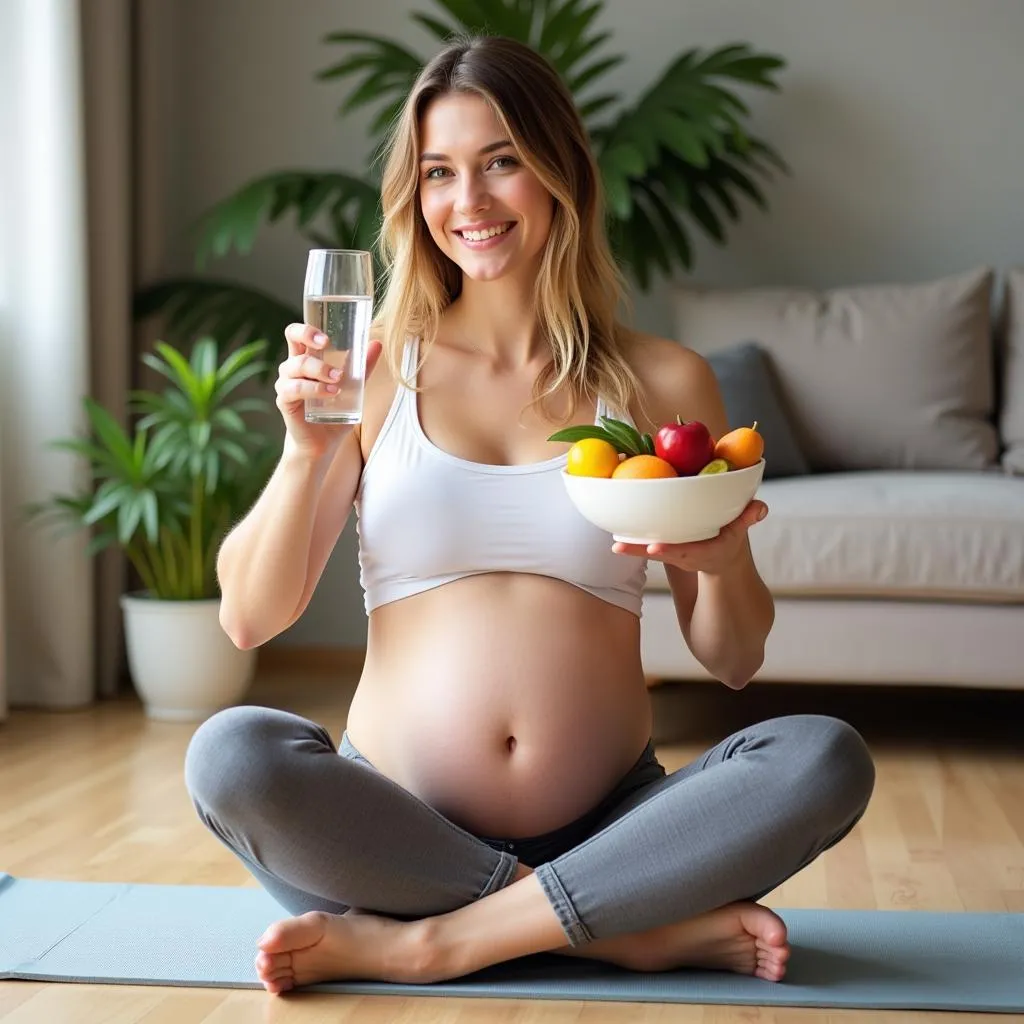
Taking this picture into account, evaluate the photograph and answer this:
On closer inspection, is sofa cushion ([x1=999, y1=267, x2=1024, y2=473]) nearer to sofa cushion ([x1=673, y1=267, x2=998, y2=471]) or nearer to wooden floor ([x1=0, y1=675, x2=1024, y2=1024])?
sofa cushion ([x1=673, y1=267, x2=998, y2=471])

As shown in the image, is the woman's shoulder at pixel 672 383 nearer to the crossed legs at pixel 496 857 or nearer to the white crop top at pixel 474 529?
the white crop top at pixel 474 529

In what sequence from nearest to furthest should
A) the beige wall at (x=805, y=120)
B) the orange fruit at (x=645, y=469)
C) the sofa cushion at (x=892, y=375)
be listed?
the orange fruit at (x=645, y=469) → the sofa cushion at (x=892, y=375) → the beige wall at (x=805, y=120)

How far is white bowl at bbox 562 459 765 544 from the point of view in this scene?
1.65 meters

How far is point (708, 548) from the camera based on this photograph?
5.59ft

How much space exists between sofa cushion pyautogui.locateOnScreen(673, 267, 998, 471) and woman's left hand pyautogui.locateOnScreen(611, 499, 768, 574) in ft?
7.17

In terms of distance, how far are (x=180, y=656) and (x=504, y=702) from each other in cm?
199

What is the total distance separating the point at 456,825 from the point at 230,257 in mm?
2967

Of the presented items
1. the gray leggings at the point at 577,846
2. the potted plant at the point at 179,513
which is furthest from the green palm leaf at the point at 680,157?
the gray leggings at the point at 577,846

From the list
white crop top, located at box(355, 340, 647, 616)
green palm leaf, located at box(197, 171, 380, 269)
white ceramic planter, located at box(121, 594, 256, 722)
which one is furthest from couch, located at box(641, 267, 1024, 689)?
white crop top, located at box(355, 340, 647, 616)

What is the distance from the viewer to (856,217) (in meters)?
4.36

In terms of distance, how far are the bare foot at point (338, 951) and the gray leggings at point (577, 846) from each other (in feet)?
0.09

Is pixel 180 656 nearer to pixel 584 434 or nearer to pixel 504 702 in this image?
pixel 504 702

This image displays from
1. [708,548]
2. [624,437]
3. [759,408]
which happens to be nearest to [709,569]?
[708,548]

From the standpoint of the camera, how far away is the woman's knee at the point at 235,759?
1.70 metres
